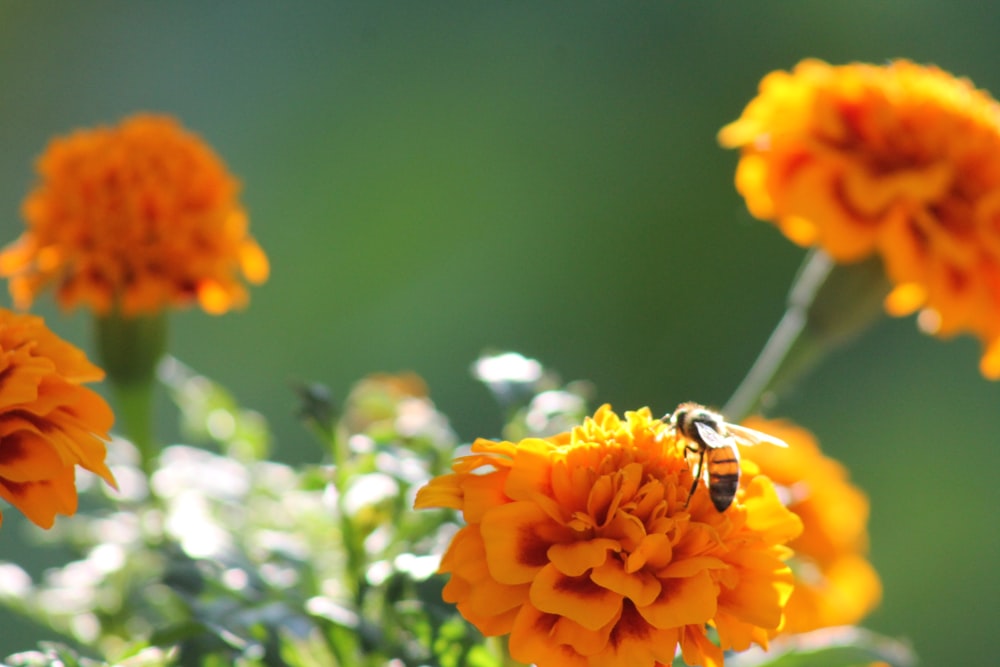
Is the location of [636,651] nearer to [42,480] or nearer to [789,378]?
[42,480]

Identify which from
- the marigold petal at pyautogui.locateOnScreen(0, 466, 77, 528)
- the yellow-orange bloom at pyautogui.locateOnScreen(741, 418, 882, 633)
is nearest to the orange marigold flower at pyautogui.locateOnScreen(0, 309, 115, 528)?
the marigold petal at pyautogui.locateOnScreen(0, 466, 77, 528)

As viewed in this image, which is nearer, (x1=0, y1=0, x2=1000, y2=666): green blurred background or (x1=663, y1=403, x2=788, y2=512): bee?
(x1=663, y1=403, x2=788, y2=512): bee

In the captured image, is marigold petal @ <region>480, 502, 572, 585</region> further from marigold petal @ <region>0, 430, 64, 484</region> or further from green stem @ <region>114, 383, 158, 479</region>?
green stem @ <region>114, 383, 158, 479</region>

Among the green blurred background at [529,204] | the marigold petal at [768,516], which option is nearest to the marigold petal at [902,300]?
the marigold petal at [768,516]

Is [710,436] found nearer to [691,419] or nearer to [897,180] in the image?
[691,419]

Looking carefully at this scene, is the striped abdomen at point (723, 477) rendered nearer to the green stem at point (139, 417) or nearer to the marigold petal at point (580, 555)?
the marigold petal at point (580, 555)

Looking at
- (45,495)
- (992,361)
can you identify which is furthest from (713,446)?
(992,361)
